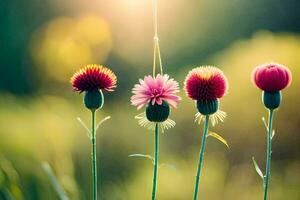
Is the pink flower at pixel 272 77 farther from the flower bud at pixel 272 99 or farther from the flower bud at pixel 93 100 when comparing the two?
the flower bud at pixel 93 100

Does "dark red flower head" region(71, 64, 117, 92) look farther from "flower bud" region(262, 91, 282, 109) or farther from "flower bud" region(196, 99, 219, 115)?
"flower bud" region(262, 91, 282, 109)

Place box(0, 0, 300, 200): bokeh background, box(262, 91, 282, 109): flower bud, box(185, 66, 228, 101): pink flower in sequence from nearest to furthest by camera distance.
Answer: box(185, 66, 228, 101): pink flower < box(262, 91, 282, 109): flower bud < box(0, 0, 300, 200): bokeh background

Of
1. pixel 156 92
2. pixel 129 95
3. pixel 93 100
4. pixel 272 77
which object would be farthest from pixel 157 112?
pixel 129 95

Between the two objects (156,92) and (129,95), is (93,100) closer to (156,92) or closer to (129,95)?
(156,92)

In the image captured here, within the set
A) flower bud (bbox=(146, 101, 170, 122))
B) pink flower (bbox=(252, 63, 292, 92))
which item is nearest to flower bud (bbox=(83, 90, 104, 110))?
flower bud (bbox=(146, 101, 170, 122))

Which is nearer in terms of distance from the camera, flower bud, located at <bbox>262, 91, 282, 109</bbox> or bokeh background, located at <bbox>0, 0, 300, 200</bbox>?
flower bud, located at <bbox>262, 91, 282, 109</bbox>
